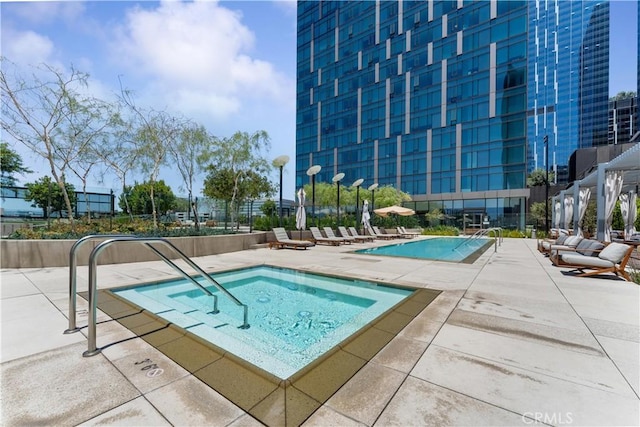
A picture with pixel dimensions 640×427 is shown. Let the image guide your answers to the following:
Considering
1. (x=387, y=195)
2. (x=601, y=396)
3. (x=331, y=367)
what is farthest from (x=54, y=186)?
(x=601, y=396)

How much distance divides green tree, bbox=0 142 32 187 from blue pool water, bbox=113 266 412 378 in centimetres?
2645

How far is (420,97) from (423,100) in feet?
2.23

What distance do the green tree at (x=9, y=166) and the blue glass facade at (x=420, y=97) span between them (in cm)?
3450

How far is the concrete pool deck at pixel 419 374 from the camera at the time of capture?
1.98m

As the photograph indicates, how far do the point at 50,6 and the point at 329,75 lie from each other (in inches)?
1733

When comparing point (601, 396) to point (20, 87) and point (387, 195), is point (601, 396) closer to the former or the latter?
point (20, 87)

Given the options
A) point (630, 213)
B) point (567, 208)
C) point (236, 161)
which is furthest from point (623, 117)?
point (236, 161)

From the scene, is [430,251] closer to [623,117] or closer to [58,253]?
[58,253]

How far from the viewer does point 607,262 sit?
6.80 m

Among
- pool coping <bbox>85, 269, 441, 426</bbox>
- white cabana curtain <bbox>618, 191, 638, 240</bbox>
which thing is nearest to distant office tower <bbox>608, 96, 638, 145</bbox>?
white cabana curtain <bbox>618, 191, 638, 240</bbox>

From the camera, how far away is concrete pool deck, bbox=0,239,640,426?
198cm

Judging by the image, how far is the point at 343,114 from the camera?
45281mm

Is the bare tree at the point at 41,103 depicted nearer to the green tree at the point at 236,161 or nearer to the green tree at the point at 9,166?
the green tree at the point at 236,161

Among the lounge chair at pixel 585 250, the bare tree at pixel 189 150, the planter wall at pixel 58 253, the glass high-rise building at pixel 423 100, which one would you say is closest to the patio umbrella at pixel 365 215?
the bare tree at pixel 189 150
